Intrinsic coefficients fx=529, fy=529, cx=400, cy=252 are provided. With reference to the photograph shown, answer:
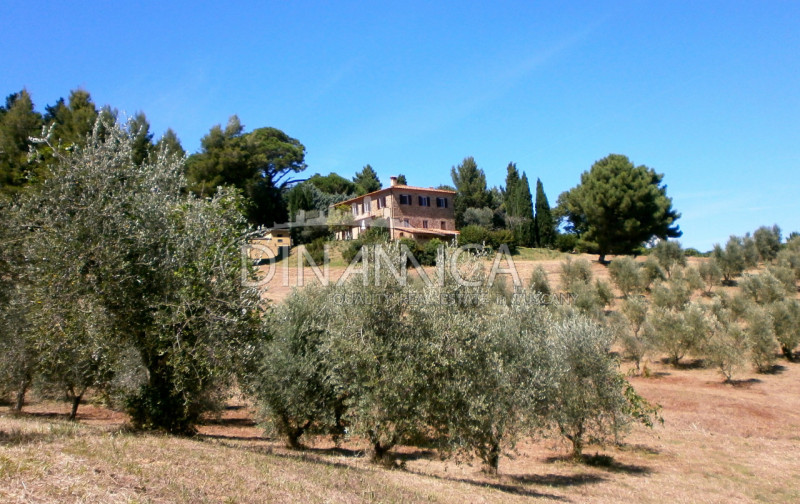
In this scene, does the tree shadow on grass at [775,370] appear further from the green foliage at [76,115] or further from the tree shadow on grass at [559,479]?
the green foliage at [76,115]

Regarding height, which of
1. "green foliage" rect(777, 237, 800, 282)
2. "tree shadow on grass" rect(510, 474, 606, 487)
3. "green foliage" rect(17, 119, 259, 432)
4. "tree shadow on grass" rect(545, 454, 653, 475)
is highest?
"green foliage" rect(777, 237, 800, 282)

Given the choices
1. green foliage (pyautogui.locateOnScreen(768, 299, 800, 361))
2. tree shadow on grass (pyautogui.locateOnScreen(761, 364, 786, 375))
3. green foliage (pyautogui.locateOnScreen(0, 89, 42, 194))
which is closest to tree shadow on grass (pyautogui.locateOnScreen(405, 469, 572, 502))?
tree shadow on grass (pyautogui.locateOnScreen(761, 364, 786, 375))

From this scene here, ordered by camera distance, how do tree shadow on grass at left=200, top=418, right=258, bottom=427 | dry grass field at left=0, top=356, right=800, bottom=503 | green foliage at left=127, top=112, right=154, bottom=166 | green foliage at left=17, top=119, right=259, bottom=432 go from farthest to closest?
tree shadow on grass at left=200, top=418, right=258, bottom=427 < green foliage at left=127, top=112, right=154, bottom=166 < green foliage at left=17, top=119, right=259, bottom=432 < dry grass field at left=0, top=356, right=800, bottom=503

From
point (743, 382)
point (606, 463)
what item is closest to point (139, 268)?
point (606, 463)

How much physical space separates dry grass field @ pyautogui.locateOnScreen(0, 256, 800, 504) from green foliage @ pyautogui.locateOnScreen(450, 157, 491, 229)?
2018 inches

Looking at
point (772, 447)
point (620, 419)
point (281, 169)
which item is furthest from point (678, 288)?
point (281, 169)

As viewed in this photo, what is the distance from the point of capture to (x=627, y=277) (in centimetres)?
4088

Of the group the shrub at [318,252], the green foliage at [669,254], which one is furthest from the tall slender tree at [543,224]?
A: the shrub at [318,252]

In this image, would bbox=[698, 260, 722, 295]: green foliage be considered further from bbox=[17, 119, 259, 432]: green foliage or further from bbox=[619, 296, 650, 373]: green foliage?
bbox=[17, 119, 259, 432]: green foliage

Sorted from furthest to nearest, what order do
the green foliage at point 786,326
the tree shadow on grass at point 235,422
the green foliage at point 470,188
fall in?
the green foliage at point 470,188, the green foliage at point 786,326, the tree shadow on grass at point 235,422

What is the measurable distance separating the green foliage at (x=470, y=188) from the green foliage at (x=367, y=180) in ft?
43.7

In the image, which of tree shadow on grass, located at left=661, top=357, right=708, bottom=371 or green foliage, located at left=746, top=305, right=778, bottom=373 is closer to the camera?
green foliage, located at left=746, top=305, right=778, bottom=373

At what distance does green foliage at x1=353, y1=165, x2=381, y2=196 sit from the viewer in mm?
84625

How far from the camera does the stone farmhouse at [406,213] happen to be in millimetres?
55531
